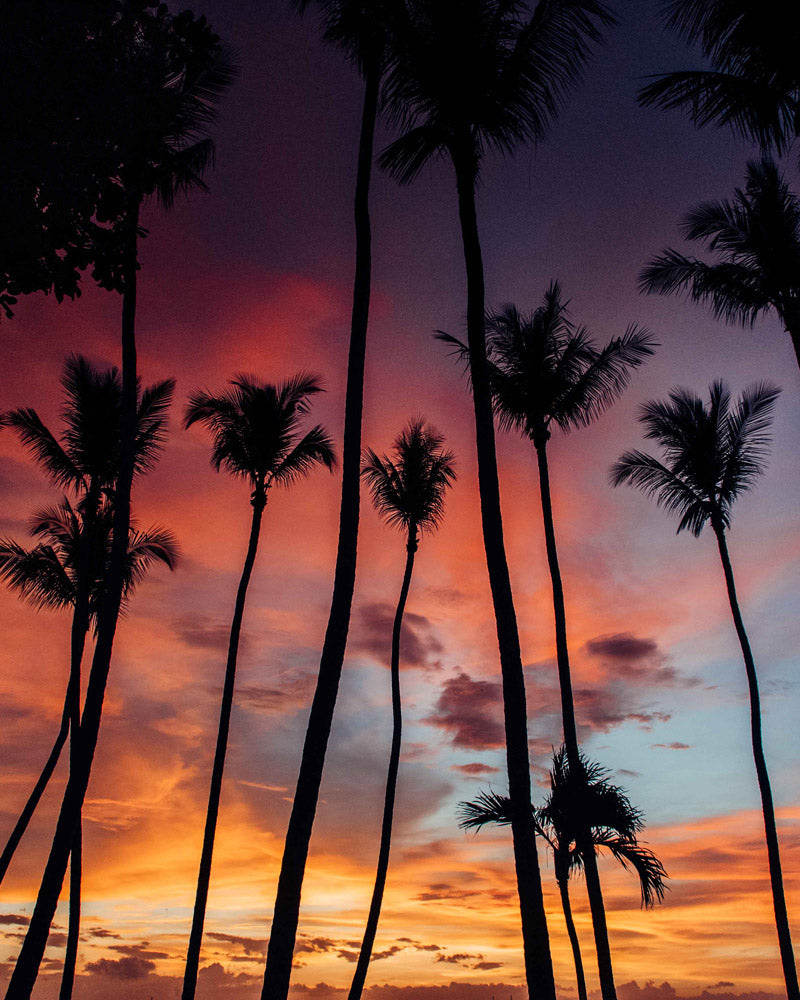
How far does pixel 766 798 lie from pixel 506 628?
12521mm

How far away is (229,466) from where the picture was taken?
2142 centimetres

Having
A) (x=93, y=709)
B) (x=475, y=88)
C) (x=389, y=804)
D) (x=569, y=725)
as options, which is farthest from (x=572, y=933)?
(x=475, y=88)

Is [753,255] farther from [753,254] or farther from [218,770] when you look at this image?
[218,770]

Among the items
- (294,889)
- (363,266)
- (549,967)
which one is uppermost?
(363,266)

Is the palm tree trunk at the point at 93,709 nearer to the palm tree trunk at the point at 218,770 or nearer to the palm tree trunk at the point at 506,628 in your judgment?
the palm tree trunk at the point at 506,628

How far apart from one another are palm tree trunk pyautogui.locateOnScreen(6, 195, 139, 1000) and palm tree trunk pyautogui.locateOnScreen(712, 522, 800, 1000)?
1506 cm

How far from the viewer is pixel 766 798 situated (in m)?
18.4

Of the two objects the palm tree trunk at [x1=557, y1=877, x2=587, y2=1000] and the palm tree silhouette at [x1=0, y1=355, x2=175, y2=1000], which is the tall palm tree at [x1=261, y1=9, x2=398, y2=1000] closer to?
the palm tree silhouette at [x1=0, y1=355, x2=175, y2=1000]

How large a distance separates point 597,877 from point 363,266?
40.7ft

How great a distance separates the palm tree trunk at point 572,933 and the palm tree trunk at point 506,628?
16.4m

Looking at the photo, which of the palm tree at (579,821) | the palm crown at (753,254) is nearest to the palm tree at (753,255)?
the palm crown at (753,254)

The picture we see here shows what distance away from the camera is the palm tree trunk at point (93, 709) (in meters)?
10.9

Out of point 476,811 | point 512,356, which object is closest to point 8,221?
point 512,356

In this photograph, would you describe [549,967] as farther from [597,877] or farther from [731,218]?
[731,218]
